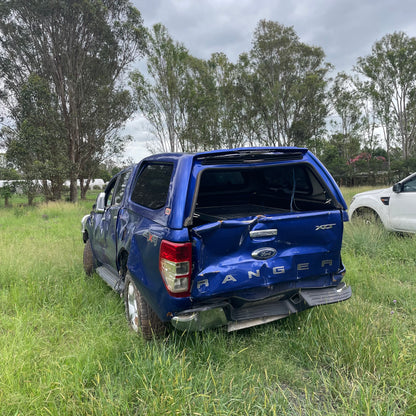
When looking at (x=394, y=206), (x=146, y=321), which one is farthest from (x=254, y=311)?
(x=394, y=206)

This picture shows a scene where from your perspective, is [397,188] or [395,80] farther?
[395,80]

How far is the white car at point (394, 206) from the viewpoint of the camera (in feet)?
19.6

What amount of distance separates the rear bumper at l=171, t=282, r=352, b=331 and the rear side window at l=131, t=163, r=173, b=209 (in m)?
0.98

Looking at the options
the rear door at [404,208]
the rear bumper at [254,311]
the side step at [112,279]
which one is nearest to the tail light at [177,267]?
the rear bumper at [254,311]

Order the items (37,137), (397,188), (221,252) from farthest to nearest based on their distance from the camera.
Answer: (37,137) < (397,188) < (221,252)

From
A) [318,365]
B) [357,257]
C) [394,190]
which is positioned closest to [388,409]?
[318,365]

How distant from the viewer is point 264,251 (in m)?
2.74

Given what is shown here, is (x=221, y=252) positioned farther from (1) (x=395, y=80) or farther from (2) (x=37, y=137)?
(1) (x=395, y=80)

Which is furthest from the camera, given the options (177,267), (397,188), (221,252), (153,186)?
(397,188)

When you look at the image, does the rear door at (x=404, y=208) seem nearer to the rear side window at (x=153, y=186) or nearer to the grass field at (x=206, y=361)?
the grass field at (x=206, y=361)

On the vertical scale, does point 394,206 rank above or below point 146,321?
above

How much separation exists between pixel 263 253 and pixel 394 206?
4712 millimetres

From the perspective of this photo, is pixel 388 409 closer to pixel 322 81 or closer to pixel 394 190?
pixel 394 190

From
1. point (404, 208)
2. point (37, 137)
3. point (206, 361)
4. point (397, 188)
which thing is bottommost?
point (206, 361)
